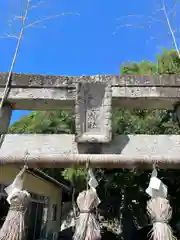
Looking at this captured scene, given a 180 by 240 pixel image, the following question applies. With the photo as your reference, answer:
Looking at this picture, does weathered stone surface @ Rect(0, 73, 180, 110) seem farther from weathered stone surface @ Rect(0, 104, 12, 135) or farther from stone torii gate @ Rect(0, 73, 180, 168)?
weathered stone surface @ Rect(0, 104, 12, 135)

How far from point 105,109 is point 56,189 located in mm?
8225

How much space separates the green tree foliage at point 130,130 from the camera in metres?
5.62

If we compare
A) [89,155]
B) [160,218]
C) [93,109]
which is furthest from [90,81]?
[160,218]

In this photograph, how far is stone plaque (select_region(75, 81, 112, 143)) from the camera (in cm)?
292

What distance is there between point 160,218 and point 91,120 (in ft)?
4.14

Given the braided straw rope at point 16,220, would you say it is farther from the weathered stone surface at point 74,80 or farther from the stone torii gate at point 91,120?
the weathered stone surface at point 74,80

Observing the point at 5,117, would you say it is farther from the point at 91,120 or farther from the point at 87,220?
the point at 87,220

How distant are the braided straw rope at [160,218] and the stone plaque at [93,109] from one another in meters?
0.88

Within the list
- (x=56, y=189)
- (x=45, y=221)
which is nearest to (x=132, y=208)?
(x=45, y=221)

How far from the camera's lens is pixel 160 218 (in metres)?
2.28

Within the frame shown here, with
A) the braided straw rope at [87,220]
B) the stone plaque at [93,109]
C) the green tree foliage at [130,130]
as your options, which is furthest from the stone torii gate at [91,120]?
the green tree foliage at [130,130]

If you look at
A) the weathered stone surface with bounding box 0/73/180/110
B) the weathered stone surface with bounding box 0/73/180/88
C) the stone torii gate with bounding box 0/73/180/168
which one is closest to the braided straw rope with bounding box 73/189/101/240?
the stone torii gate with bounding box 0/73/180/168

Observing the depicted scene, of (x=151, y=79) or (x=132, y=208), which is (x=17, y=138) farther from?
(x=132, y=208)

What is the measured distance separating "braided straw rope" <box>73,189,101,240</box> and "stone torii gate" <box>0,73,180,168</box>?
0.42 meters
